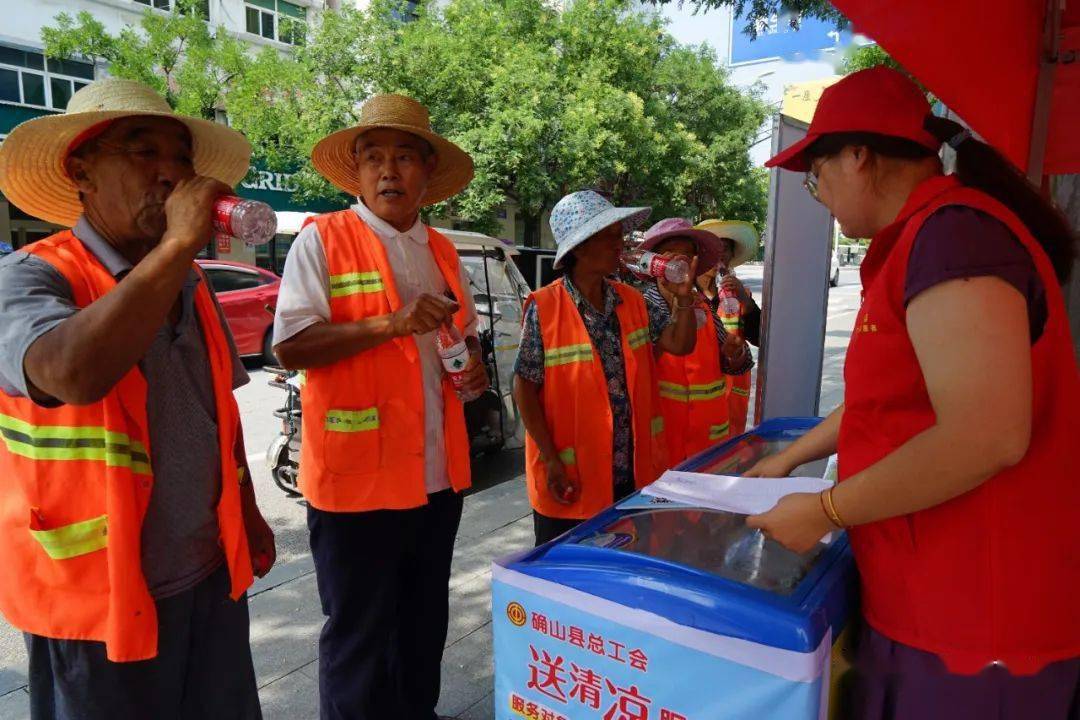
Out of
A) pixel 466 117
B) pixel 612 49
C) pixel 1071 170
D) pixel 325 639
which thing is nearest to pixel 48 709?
A: pixel 325 639

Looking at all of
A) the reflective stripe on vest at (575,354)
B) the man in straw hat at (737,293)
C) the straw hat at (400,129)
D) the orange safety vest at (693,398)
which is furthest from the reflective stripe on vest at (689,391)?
the straw hat at (400,129)

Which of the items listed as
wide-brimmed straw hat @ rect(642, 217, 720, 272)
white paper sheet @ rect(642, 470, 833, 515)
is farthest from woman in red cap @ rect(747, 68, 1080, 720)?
wide-brimmed straw hat @ rect(642, 217, 720, 272)

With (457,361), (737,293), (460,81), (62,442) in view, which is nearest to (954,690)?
(457,361)

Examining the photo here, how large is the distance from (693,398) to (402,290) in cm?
164

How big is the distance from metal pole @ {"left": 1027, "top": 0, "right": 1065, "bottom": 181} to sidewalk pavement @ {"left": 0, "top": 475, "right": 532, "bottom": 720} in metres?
2.88

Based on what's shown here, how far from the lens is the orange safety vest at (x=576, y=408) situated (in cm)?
251

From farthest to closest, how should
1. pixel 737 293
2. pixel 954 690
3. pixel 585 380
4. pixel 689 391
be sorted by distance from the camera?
pixel 737 293 < pixel 689 391 < pixel 585 380 < pixel 954 690

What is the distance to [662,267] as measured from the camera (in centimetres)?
256

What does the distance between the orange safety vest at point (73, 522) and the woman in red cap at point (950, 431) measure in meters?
1.18

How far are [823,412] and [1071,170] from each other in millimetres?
4516

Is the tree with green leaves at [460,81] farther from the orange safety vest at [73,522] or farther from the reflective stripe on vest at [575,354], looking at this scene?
the orange safety vest at [73,522]

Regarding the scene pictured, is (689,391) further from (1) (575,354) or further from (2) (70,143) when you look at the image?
(2) (70,143)

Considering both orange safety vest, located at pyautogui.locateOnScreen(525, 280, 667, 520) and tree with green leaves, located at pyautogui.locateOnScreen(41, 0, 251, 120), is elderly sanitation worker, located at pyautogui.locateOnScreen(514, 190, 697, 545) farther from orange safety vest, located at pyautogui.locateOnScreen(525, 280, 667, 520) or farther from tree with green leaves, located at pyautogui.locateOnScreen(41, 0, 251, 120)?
tree with green leaves, located at pyautogui.locateOnScreen(41, 0, 251, 120)

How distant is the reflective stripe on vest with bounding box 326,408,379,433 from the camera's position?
203 cm
